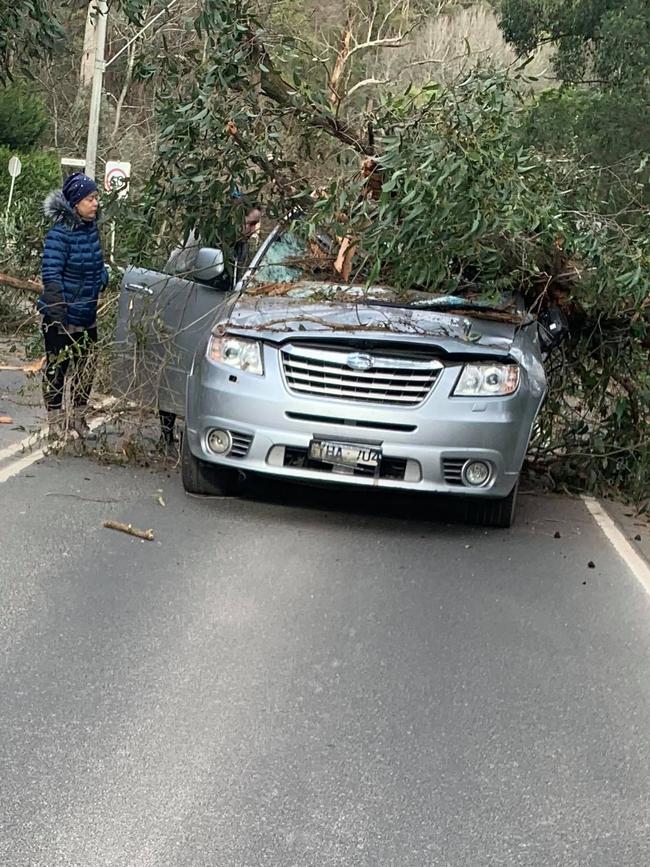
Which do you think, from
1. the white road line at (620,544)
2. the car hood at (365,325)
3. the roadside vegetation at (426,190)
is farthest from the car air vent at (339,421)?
the white road line at (620,544)

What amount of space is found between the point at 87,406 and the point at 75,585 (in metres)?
3.88

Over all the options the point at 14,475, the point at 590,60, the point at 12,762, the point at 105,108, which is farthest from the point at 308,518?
the point at 105,108

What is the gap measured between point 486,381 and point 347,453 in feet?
3.05

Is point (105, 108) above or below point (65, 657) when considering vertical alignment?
below

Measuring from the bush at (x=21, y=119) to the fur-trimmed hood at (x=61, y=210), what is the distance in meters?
Result: 33.8

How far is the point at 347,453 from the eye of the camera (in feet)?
27.0

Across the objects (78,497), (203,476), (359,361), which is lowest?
(78,497)

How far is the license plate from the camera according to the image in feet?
27.0

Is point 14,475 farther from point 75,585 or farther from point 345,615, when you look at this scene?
point 345,615

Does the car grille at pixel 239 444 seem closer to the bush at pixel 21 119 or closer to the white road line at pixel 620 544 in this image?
the white road line at pixel 620 544

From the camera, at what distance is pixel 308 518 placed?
29.1 feet

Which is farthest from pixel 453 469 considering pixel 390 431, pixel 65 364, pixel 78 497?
pixel 65 364

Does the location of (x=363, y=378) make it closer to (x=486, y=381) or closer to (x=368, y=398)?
(x=368, y=398)

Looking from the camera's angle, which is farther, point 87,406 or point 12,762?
point 87,406
